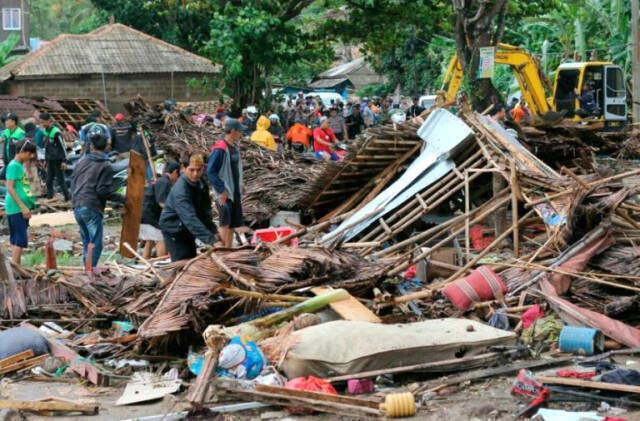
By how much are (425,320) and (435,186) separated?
3.43 metres

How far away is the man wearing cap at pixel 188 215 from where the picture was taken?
31.6ft

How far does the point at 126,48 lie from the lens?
35219 mm

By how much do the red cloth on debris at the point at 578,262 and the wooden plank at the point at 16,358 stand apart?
14.2 ft

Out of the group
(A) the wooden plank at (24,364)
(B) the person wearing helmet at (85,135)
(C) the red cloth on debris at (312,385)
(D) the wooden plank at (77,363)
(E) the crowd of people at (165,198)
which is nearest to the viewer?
(C) the red cloth on debris at (312,385)

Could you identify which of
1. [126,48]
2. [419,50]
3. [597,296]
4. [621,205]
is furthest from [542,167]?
[419,50]

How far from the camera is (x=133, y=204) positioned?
12094 mm

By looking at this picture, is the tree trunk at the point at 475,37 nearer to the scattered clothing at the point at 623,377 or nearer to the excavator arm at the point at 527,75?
the excavator arm at the point at 527,75

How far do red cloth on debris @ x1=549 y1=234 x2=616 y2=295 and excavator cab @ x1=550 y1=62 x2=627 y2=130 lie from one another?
58.3 ft

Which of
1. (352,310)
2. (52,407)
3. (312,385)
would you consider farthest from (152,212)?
(312,385)

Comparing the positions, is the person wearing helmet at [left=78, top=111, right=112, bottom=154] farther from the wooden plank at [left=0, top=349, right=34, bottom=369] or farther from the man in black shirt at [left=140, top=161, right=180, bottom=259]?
the wooden plank at [left=0, top=349, right=34, bottom=369]

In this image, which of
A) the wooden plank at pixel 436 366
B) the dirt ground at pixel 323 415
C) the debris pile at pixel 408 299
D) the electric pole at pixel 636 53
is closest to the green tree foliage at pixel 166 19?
the electric pole at pixel 636 53

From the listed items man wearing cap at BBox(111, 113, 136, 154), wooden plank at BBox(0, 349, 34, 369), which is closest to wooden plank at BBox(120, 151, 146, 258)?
wooden plank at BBox(0, 349, 34, 369)

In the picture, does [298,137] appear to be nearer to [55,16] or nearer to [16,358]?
[16,358]

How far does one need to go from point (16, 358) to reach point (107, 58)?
27.7 m
